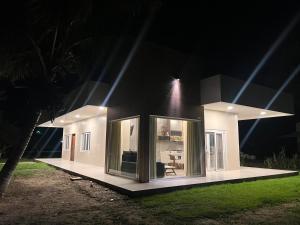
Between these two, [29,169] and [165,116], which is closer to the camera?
[165,116]

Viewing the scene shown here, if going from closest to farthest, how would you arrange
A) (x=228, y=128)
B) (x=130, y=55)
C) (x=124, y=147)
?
(x=130, y=55)
(x=124, y=147)
(x=228, y=128)

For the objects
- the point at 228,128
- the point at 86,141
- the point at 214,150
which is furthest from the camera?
the point at 86,141

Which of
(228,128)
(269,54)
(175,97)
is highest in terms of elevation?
(269,54)

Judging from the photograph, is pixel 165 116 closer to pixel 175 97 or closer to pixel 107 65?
pixel 175 97

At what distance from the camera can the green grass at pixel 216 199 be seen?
4793mm

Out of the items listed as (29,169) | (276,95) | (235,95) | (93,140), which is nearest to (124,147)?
(93,140)

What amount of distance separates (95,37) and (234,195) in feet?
19.9

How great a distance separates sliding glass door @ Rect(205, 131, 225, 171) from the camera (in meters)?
10.6

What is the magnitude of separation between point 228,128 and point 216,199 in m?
6.27

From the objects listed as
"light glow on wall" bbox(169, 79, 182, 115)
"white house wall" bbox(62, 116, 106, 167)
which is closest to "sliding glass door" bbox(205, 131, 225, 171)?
"light glow on wall" bbox(169, 79, 182, 115)

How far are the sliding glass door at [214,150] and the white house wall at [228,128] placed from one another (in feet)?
0.75

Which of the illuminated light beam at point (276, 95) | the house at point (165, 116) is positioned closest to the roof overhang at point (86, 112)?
the house at point (165, 116)

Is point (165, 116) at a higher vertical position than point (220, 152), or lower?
higher

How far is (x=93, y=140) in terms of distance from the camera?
13.2 m
